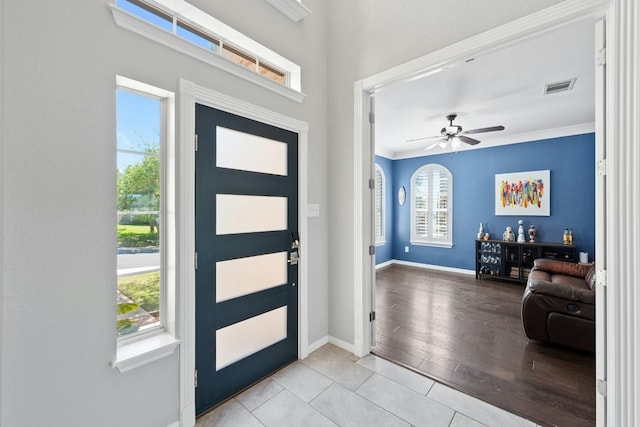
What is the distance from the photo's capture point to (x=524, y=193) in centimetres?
514

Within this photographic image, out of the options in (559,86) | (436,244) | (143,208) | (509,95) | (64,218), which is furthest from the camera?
(436,244)

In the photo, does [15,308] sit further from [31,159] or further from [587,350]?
[587,350]

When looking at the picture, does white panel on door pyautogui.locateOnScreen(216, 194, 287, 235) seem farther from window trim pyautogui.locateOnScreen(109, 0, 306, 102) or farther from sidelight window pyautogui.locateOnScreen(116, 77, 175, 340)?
window trim pyautogui.locateOnScreen(109, 0, 306, 102)

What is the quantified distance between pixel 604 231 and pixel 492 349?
5.86 ft

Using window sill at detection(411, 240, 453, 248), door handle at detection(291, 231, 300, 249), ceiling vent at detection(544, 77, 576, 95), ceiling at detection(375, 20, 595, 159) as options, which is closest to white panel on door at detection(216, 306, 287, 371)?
door handle at detection(291, 231, 300, 249)

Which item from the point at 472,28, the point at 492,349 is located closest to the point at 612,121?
the point at 472,28

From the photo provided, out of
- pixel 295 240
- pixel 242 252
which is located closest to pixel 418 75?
pixel 295 240

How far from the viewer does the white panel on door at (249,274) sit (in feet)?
6.28

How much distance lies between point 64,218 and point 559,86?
4.91 m

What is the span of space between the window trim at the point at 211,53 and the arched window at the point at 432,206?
4.84 m

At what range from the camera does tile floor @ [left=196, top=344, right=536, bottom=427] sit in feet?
5.60

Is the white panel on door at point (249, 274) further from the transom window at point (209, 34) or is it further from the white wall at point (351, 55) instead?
the transom window at point (209, 34)

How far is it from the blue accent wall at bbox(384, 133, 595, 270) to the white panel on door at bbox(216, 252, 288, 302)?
5.06 meters

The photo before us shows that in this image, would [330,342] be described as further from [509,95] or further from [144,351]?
[509,95]
